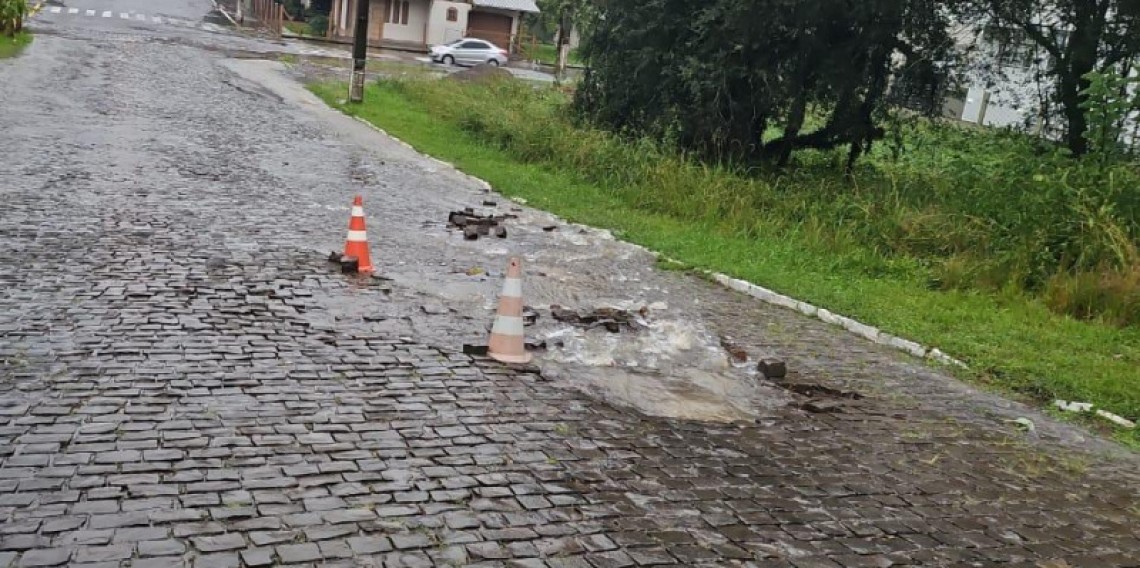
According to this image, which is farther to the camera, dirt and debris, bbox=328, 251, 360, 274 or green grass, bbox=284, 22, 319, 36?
green grass, bbox=284, 22, 319, 36

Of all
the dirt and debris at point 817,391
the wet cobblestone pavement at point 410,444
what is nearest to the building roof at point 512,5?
the wet cobblestone pavement at point 410,444

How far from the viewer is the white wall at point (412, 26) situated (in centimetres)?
5553

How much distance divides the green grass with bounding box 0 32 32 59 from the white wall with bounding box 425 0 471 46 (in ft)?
85.2

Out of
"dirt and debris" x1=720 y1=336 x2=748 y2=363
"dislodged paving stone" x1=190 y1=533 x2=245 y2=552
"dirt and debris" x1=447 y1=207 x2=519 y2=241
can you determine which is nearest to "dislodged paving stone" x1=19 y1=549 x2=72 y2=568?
"dislodged paving stone" x1=190 y1=533 x2=245 y2=552

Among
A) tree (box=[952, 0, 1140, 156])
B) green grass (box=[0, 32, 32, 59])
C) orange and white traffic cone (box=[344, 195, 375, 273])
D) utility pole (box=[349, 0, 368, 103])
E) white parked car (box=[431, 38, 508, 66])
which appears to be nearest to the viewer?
orange and white traffic cone (box=[344, 195, 375, 273])

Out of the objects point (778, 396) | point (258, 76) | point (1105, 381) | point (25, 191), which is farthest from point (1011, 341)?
point (258, 76)

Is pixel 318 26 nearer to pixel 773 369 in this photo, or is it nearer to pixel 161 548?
pixel 773 369

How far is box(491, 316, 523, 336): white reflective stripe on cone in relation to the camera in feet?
24.4

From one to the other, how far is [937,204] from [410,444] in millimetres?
10837

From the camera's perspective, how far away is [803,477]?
5.84 m

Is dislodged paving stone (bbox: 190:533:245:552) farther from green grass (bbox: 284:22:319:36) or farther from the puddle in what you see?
green grass (bbox: 284:22:319:36)

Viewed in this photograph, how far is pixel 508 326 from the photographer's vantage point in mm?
7449

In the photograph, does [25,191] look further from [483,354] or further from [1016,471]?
[1016,471]

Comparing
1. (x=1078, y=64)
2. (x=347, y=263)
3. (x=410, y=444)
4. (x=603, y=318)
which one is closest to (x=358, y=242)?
(x=347, y=263)
